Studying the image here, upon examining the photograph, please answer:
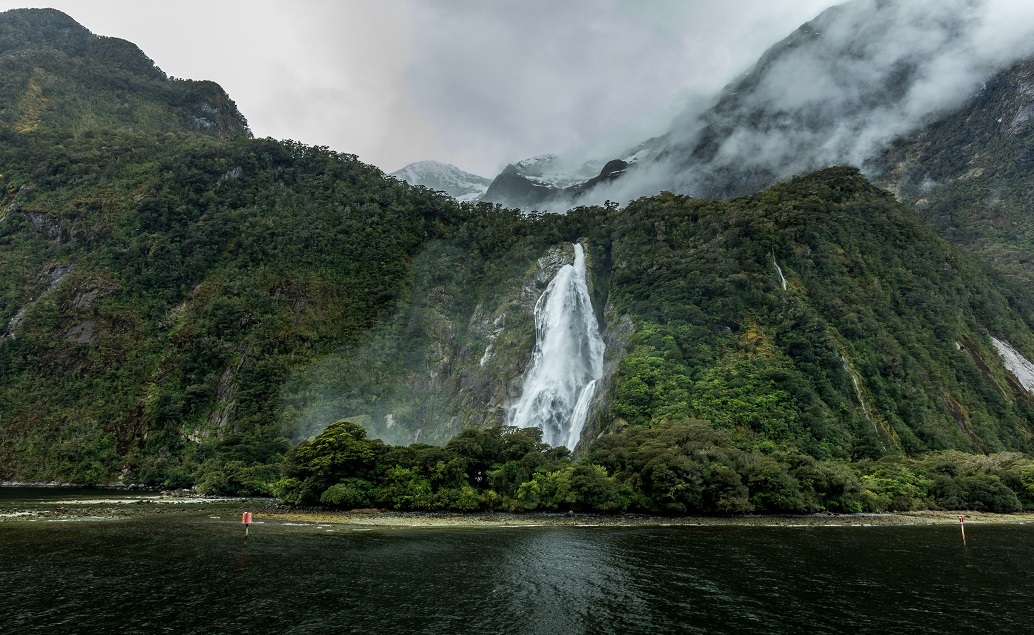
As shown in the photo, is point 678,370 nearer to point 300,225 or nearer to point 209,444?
point 209,444

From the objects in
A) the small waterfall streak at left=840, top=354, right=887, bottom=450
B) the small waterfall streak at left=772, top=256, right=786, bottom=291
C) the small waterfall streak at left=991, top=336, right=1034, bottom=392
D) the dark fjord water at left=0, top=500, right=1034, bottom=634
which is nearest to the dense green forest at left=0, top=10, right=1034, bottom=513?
the small waterfall streak at left=840, top=354, right=887, bottom=450

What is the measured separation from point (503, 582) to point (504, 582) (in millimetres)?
37

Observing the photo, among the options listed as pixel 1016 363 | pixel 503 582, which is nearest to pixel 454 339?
pixel 503 582

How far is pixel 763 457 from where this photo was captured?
137ft

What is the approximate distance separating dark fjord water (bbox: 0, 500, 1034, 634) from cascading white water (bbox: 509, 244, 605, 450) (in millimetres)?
31422

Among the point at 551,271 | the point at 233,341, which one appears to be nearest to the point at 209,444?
the point at 233,341

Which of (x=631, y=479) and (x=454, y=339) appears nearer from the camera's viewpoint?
(x=631, y=479)

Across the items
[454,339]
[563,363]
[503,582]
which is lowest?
[503,582]

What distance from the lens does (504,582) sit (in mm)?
19750

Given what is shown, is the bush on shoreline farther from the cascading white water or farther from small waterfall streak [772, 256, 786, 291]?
small waterfall streak [772, 256, 786, 291]

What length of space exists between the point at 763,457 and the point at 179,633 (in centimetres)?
3951

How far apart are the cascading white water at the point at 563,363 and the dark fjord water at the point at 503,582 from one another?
103ft

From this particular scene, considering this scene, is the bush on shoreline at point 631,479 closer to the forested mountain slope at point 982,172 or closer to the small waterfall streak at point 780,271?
the small waterfall streak at point 780,271

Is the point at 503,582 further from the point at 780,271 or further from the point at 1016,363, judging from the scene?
the point at 1016,363
